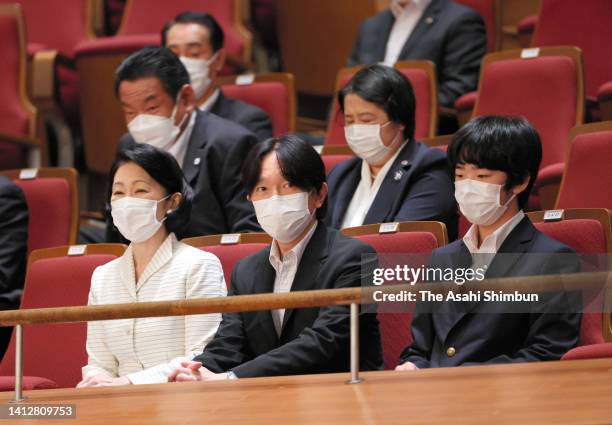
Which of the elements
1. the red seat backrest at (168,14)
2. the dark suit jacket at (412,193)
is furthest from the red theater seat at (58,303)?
the red seat backrest at (168,14)

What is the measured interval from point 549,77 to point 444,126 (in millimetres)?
261

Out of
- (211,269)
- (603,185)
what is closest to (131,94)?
(211,269)

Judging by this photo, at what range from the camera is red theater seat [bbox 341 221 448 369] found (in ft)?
3.37

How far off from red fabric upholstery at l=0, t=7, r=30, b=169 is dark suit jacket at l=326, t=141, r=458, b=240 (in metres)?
0.61

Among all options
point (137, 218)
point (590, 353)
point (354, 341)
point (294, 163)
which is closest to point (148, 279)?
point (137, 218)

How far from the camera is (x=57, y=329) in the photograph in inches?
44.4

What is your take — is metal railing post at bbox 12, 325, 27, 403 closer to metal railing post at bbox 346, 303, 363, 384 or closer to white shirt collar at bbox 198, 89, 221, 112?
metal railing post at bbox 346, 303, 363, 384

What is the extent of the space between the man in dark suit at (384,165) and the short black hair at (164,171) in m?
0.19

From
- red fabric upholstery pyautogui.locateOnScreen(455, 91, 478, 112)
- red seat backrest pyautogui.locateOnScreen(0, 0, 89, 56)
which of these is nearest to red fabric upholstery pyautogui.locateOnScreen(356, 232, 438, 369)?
red fabric upholstery pyautogui.locateOnScreen(455, 91, 478, 112)

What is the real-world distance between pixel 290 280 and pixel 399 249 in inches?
3.9

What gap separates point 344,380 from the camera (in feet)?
2.79

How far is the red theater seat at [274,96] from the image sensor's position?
5.14 feet

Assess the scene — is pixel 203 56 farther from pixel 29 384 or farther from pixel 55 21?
pixel 29 384

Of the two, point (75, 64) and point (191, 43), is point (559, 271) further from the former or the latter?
point (75, 64)
